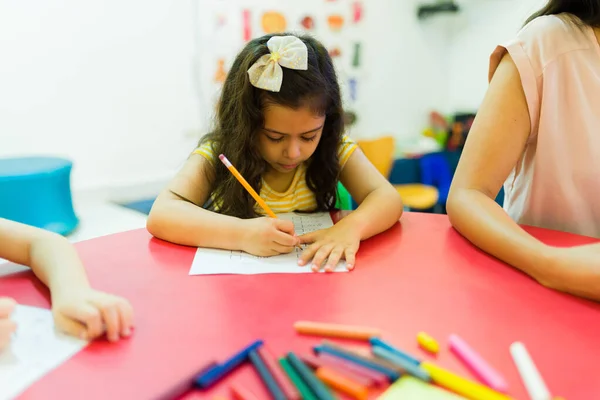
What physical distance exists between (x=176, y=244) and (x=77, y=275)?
7.9 inches

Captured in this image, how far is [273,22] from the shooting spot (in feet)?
7.18

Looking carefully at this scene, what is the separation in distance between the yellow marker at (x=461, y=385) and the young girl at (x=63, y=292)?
0.29 meters

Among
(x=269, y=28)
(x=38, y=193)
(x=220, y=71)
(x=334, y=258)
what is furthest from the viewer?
(x=269, y=28)

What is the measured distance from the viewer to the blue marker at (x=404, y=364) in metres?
0.37

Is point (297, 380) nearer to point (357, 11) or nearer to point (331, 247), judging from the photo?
point (331, 247)

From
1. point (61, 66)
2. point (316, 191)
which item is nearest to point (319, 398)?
point (316, 191)

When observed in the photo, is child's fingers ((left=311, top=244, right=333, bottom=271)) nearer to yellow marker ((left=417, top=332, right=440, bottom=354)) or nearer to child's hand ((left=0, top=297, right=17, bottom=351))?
yellow marker ((left=417, top=332, right=440, bottom=354))

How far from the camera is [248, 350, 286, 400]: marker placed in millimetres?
346

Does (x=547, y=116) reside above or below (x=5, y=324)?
above

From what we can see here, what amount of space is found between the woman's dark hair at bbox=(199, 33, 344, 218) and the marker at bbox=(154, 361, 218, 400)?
1.81 feet

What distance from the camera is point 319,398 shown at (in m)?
0.34

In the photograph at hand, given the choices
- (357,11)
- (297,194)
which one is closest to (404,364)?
(297,194)

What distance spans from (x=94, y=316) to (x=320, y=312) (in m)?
0.23

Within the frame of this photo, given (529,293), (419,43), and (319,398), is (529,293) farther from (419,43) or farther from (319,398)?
(419,43)
